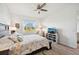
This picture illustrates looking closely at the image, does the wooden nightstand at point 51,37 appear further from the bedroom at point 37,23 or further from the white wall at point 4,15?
the white wall at point 4,15

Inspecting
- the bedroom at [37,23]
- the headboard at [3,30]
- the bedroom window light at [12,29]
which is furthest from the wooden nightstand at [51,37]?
the headboard at [3,30]

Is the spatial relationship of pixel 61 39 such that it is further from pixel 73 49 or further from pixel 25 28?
pixel 25 28

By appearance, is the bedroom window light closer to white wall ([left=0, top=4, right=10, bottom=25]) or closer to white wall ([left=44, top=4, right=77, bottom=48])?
A: white wall ([left=0, top=4, right=10, bottom=25])

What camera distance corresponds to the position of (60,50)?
6.56 ft

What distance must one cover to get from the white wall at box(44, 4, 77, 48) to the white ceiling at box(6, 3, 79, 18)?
20 millimetres

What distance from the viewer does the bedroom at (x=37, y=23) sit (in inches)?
75.8

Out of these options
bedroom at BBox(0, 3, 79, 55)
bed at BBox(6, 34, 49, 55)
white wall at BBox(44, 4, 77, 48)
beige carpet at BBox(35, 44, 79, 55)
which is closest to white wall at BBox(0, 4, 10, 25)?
bedroom at BBox(0, 3, 79, 55)

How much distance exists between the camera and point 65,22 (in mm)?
1995

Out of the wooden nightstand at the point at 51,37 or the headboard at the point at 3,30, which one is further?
the wooden nightstand at the point at 51,37

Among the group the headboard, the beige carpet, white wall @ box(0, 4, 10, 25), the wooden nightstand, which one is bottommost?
the beige carpet

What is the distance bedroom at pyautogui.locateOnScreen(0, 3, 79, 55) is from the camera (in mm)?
1926

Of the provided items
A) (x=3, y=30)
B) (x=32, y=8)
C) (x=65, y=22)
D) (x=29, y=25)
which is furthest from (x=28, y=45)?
(x=65, y=22)

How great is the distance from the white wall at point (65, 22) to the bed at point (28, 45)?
328 mm

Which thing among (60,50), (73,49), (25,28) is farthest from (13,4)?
(73,49)
